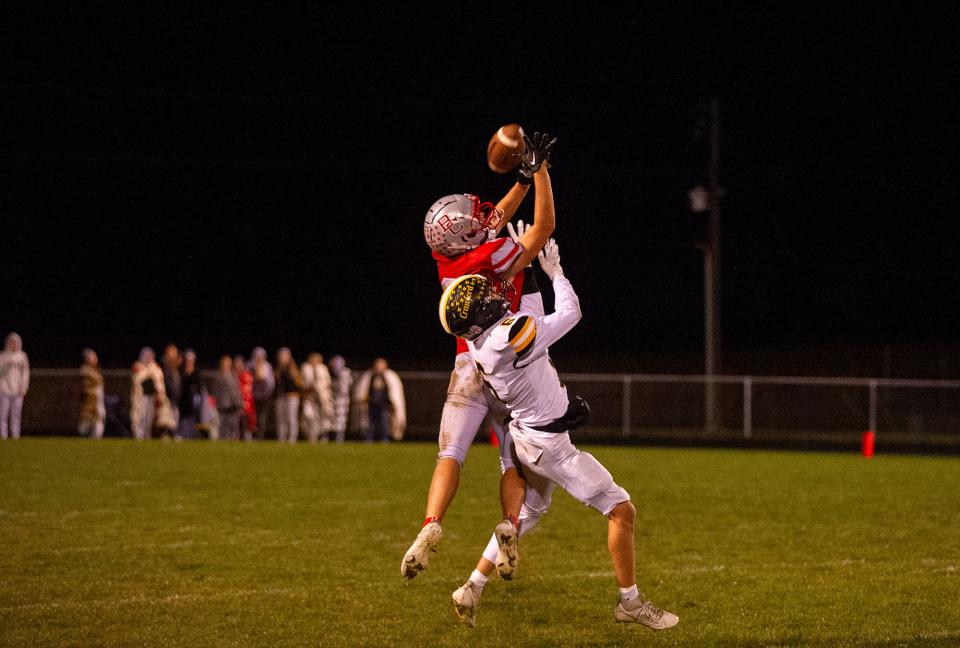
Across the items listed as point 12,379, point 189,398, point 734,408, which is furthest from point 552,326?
A: point 734,408

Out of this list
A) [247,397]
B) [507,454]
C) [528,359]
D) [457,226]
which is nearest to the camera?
[528,359]

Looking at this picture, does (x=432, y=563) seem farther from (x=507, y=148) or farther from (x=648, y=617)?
(x=507, y=148)

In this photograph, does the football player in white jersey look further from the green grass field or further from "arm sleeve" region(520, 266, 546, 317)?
"arm sleeve" region(520, 266, 546, 317)

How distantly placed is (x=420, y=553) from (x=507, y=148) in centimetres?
237

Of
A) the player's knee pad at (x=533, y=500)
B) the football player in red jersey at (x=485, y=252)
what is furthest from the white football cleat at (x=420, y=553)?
the player's knee pad at (x=533, y=500)

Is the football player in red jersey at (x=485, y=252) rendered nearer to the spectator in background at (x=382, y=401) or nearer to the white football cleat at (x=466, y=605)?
the white football cleat at (x=466, y=605)

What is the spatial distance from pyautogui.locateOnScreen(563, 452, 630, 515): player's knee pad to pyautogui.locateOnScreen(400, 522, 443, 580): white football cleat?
30.7 inches

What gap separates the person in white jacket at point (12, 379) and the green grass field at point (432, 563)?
20.4 ft

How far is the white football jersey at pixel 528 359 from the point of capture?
6.36m

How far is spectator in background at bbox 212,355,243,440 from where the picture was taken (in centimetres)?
2495

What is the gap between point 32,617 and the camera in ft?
23.0

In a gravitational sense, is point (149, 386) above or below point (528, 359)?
below

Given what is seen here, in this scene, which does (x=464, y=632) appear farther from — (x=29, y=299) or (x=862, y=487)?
(x=29, y=299)

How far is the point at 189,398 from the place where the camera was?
24.9 m
